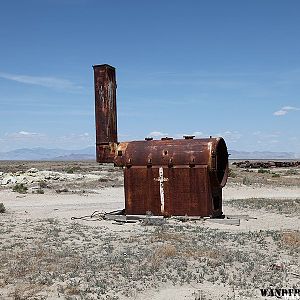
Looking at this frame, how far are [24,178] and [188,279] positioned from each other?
25546mm

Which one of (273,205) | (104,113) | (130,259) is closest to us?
(130,259)

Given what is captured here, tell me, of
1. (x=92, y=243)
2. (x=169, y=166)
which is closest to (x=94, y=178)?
(x=169, y=166)

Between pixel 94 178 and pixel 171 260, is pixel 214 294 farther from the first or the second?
pixel 94 178

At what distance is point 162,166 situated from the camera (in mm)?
13539

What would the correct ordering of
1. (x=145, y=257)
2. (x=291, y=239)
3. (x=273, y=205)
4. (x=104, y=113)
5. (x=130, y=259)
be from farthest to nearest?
(x=273, y=205) < (x=104, y=113) < (x=291, y=239) < (x=145, y=257) < (x=130, y=259)

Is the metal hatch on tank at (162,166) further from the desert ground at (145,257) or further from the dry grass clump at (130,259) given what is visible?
the dry grass clump at (130,259)

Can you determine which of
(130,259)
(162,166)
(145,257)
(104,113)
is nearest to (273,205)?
(162,166)

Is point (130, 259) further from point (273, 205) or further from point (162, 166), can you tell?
point (273, 205)

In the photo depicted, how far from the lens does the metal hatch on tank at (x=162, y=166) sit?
43.1 ft

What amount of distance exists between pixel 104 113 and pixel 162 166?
2.59 meters

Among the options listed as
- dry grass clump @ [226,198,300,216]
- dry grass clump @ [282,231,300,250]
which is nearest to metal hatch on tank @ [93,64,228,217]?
dry grass clump @ [282,231,300,250]

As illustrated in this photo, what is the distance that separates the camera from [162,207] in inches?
536

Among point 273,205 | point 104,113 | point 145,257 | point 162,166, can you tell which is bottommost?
point 273,205

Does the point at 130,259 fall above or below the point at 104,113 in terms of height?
below
